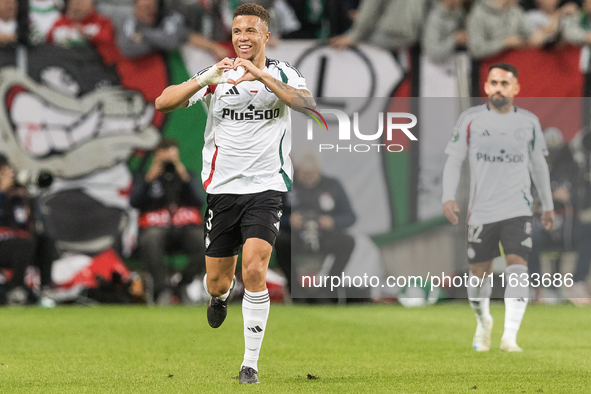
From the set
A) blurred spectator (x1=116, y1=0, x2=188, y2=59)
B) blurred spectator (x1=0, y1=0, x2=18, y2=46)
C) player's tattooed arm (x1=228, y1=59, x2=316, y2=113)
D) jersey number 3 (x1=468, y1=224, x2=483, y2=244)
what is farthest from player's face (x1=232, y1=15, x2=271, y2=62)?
blurred spectator (x1=0, y1=0, x2=18, y2=46)

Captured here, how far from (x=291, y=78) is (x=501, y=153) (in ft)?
9.36

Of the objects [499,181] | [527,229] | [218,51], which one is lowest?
[527,229]

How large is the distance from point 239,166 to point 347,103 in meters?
8.34

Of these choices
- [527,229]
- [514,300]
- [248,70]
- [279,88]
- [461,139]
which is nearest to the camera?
[248,70]

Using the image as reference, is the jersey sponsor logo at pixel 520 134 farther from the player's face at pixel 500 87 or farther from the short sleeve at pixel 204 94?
the short sleeve at pixel 204 94

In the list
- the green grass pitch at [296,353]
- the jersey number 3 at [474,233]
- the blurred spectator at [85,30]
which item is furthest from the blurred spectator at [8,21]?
the jersey number 3 at [474,233]

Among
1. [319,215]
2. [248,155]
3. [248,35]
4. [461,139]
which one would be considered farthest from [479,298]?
[319,215]

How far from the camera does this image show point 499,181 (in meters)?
8.13

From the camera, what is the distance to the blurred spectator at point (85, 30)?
14516 millimetres

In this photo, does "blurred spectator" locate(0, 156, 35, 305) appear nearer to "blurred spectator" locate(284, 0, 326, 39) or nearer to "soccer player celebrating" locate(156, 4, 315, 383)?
"blurred spectator" locate(284, 0, 326, 39)

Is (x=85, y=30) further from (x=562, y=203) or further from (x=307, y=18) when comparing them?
(x=562, y=203)

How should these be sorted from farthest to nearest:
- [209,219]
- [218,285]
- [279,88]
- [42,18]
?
[42,18] → [218,285] → [209,219] → [279,88]

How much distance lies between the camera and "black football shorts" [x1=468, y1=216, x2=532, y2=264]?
800cm

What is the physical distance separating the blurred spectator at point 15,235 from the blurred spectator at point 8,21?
2.59m
